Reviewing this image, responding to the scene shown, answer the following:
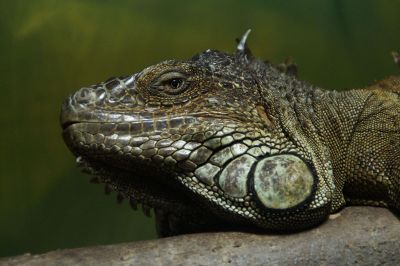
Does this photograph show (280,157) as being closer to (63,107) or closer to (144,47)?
(63,107)

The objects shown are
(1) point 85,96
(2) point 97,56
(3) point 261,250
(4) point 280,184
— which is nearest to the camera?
(3) point 261,250

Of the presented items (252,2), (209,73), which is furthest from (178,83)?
(252,2)

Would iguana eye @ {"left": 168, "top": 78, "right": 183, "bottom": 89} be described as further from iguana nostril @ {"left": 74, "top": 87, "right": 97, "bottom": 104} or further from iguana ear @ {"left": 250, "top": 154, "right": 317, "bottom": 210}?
iguana ear @ {"left": 250, "top": 154, "right": 317, "bottom": 210}

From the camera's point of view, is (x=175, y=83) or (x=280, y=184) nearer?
(x=280, y=184)

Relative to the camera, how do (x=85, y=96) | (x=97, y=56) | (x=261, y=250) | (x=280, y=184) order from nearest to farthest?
(x=261, y=250) < (x=280, y=184) < (x=85, y=96) < (x=97, y=56)

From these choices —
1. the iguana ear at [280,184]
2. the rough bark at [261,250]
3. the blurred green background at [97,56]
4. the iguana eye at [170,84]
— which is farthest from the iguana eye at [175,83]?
the blurred green background at [97,56]

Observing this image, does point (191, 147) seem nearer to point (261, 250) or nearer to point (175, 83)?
point (175, 83)

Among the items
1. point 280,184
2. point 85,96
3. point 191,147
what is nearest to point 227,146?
point 191,147
